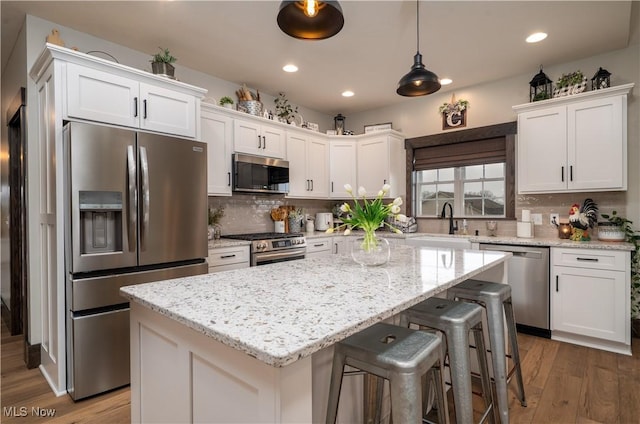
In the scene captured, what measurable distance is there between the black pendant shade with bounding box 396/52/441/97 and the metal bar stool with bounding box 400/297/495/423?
1439 millimetres

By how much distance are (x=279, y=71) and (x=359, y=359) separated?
3283 millimetres

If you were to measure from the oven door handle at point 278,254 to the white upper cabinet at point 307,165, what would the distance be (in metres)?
0.84

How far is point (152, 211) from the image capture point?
2.43 meters

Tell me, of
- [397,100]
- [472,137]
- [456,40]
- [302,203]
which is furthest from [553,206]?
[302,203]

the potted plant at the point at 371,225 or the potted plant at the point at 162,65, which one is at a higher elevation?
the potted plant at the point at 162,65

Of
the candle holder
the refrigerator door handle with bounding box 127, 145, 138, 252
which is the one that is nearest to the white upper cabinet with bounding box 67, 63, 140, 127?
the refrigerator door handle with bounding box 127, 145, 138, 252

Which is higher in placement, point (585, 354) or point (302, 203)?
point (302, 203)

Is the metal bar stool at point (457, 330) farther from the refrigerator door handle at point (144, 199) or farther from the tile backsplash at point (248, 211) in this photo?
the tile backsplash at point (248, 211)

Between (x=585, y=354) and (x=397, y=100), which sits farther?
(x=397, y=100)

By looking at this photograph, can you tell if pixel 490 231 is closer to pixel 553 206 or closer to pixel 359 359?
pixel 553 206

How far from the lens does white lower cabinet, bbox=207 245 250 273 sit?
9.90ft

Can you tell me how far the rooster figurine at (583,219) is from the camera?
3211 millimetres

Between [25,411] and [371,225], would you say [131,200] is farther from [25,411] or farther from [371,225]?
[371,225]

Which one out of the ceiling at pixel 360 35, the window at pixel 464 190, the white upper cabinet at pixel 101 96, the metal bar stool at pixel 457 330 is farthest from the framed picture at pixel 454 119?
the white upper cabinet at pixel 101 96
